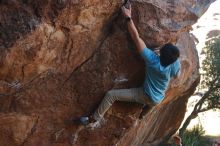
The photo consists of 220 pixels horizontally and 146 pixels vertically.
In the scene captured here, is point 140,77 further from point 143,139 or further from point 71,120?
point 143,139

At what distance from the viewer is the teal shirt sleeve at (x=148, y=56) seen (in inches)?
336

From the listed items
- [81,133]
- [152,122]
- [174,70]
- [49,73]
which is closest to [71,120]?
[81,133]

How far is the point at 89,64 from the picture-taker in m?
9.26

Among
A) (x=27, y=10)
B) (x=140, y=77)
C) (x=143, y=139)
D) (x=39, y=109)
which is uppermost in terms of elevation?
(x=27, y=10)

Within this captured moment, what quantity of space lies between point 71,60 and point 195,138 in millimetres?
11684

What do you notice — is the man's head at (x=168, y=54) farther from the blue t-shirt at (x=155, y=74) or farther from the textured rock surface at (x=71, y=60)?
the textured rock surface at (x=71, y=60)

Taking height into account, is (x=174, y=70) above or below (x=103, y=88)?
above

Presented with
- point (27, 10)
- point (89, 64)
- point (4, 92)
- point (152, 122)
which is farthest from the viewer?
point (152, 122)

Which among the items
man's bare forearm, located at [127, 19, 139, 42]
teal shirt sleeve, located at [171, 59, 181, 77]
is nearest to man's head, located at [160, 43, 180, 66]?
teal shirt sleeve, located at [171, 59, 181, 77]

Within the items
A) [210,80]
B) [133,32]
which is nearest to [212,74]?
[210,80]

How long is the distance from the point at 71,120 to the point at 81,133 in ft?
1.52

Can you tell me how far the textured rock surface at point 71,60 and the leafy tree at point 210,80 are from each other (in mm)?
10177

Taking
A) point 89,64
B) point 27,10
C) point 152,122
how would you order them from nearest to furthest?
point 27,10, point 89,64, point 152,122

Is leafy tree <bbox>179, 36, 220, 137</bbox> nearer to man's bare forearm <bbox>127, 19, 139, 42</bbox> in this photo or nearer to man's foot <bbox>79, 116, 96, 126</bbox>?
man's foot <bbox>79, 116, 96, 126</bbox>
